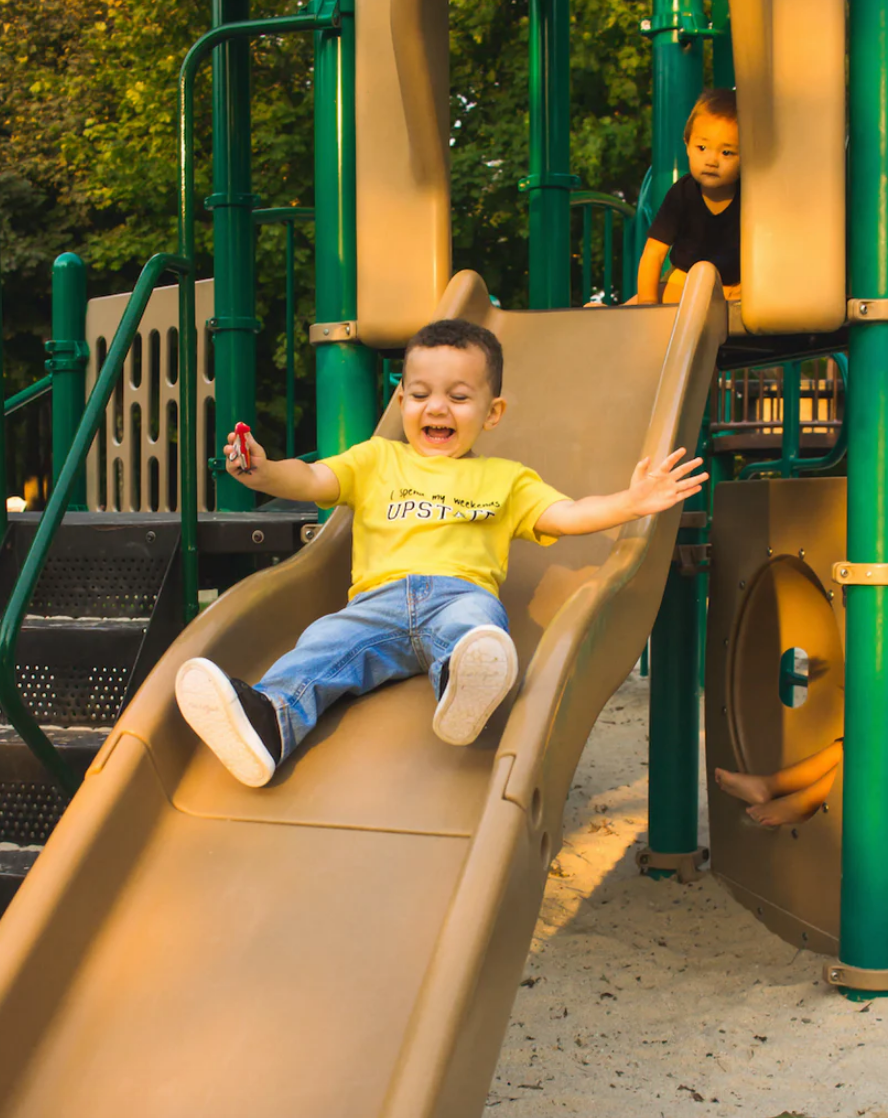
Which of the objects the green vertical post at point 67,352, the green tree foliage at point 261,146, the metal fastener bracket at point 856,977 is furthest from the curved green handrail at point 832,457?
the green tree foliage at point 261,146

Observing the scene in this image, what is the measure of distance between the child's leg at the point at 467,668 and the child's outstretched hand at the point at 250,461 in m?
0.50

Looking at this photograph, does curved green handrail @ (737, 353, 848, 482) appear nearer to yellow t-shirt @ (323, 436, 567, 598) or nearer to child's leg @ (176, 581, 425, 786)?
yellow t-shirt @ (323, 436, 567, 598)

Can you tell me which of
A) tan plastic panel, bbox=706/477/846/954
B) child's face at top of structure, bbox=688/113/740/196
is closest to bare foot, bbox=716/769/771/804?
tan plastic panel, bbox=706/477/846/954

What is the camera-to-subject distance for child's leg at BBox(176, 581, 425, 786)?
2.53 metres

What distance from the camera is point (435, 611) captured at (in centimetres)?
290

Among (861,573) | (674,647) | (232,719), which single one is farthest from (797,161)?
(232,719)

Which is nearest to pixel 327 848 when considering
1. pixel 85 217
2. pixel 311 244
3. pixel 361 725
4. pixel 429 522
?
pixel 361 725

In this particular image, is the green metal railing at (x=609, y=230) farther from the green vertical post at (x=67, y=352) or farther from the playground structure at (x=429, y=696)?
the green vertical post at (x=67, y=352)

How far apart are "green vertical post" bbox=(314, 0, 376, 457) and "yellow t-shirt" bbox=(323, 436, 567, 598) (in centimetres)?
56

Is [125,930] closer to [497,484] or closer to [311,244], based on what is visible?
[497,484]

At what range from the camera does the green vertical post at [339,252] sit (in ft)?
12.5

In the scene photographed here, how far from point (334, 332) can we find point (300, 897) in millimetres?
1913

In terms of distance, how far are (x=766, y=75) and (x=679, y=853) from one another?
8.92ft

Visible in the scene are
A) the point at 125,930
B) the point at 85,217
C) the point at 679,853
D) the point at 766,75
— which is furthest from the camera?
the point at 85,217
